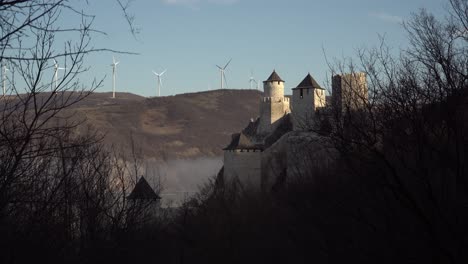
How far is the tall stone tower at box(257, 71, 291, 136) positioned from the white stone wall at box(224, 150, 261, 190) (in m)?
8.73

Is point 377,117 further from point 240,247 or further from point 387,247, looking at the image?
point 240,247

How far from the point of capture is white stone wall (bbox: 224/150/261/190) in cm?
5073

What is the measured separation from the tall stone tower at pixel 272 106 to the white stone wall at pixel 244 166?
8.73 m

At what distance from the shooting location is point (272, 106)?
59.9 meters

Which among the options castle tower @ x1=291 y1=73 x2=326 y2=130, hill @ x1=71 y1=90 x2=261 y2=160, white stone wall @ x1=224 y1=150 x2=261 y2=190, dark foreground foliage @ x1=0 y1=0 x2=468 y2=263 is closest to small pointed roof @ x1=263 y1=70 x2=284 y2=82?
castle tower @ x1=291 y1=73 x2=326 y2=130

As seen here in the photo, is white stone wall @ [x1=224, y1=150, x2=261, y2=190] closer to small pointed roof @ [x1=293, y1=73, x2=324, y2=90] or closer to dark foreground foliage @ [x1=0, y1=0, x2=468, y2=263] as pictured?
small pointed roof @ [x1=293, y1=73, x2=324, y2=90]

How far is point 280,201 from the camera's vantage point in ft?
103

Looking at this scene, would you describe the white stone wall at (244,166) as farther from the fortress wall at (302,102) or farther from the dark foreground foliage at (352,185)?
the dark foreground foliage at (352,185)

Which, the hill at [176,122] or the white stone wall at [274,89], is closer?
the white stone wall at [274,89]

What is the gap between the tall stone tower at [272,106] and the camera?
196 feet

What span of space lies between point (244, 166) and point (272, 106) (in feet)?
34.1

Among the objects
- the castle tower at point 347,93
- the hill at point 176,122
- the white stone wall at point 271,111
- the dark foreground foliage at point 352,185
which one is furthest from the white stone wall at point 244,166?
the hill at point 176,122

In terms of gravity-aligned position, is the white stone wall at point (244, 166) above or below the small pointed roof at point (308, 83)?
below

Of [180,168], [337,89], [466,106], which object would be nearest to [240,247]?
[337,89]
